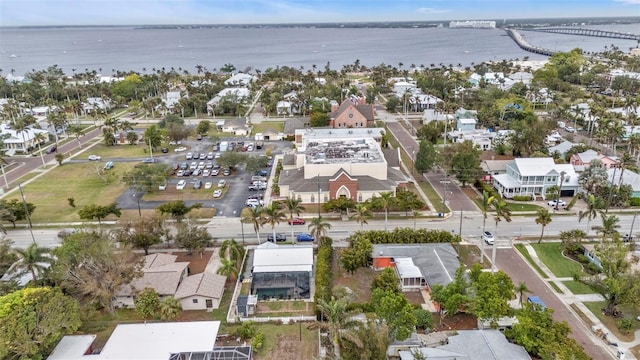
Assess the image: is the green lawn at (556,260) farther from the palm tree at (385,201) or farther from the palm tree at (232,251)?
the palm tree at (232,251)

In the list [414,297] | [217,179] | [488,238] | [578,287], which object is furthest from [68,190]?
[578,287]

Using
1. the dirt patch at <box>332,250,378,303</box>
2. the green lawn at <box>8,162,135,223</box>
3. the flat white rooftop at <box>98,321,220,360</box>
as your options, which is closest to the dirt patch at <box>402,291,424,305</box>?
the dirt patch at <box>332,250,378,303</box>

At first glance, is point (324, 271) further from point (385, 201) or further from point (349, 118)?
point (349, 118)

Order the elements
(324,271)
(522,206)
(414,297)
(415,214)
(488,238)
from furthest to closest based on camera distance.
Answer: (522,206) → (415,214) → (488,238) → (324,271) → (414,297)

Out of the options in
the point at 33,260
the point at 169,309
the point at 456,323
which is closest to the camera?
the point at 169,309

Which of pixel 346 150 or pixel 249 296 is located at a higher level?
pixel 346 150

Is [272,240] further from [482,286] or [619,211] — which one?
[619,211]

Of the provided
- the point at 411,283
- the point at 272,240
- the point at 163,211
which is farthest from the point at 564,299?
the point at 163,211

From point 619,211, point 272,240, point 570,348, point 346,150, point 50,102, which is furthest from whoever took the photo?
point 50,102
